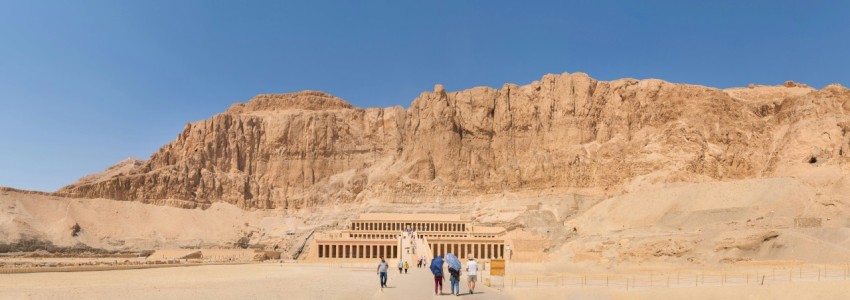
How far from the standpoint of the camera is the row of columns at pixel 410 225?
10988cm

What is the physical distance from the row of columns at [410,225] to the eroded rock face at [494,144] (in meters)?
13.4

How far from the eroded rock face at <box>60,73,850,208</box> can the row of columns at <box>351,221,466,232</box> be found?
43.9 ft

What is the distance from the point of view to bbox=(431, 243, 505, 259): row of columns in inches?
3681

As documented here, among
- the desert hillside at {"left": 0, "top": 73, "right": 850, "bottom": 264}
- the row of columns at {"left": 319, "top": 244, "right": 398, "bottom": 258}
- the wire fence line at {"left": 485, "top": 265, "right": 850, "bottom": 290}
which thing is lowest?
the row of columns at {"left": 319, "top": 244, "right": 398, "bottom": 258}

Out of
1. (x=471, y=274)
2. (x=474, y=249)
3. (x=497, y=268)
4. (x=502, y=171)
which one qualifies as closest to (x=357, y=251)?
(x=474, y=249)

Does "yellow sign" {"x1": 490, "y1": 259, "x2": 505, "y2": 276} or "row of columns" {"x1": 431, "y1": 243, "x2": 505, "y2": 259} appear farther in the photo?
"row of columns" {"x1": 431, "y1": 243, "x2": 505, "y2": 259}

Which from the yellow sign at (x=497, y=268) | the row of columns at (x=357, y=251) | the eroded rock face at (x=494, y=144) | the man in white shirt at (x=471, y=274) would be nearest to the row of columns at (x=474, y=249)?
the row of columns at (x=357, y=251)

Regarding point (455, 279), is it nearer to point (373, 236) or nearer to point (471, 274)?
point (471, 274)

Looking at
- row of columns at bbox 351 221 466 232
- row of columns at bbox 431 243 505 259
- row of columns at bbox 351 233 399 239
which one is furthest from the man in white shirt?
row of columns at bbox 351 221 466 232

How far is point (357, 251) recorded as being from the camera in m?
93.5

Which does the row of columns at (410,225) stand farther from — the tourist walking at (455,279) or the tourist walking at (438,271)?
the tourist walking at (438,271)

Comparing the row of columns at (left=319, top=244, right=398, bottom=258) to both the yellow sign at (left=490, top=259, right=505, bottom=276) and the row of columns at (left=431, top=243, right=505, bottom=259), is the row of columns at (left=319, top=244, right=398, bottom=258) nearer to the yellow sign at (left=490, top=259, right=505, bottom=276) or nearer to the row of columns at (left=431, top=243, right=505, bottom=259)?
the row of columns at (left=431, top=243, right=505, bottom=259)

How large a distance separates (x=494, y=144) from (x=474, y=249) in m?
43.6

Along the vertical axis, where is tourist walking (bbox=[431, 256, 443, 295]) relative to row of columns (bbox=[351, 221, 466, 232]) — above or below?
above
